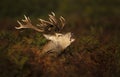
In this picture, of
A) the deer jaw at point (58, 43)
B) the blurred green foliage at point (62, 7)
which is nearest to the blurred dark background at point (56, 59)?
the deer jaw at point (58, 43)

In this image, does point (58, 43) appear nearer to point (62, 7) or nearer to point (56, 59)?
point (56, 59)

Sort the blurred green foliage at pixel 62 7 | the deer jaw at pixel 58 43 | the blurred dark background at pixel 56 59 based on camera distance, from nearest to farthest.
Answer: the blurred dark background at pixel 56 59 < the deer jaw at pixel 58 43 < the blurred green foliage at pixel 62 7

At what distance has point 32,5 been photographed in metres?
16.5

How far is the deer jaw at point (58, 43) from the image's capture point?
7254mm

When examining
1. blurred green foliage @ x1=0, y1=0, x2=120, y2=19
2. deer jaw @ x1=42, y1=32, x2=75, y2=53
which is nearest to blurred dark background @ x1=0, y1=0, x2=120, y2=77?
deer jaw @ x1=42, y1=32, x2=75, y2=53

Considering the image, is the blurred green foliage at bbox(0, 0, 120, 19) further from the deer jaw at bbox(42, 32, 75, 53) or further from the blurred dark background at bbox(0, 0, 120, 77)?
the deer jaw at bbox(42, 32, 75, 53)

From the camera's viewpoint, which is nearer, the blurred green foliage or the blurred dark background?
the blurred dark background

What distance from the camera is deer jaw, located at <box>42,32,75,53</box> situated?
7254 mm

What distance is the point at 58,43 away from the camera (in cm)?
724

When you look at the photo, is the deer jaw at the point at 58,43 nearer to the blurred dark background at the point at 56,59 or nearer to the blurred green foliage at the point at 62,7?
the blurred dark background at the point at 56,59

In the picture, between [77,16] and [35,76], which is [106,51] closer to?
[35,76]

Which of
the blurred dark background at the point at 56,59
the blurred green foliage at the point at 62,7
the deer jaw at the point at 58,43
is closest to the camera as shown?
the blurred dark background at the point at 56,59

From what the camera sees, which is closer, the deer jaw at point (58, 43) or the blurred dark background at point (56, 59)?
the blurred dark background at point (56, 59)

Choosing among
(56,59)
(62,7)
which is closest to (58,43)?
(56,59)
